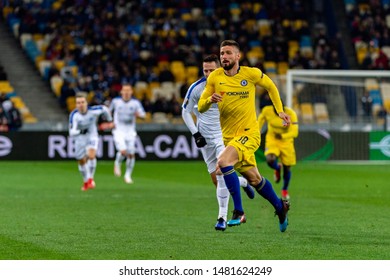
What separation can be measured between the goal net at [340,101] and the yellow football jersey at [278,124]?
11955 millimetres

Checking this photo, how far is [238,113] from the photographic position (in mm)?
12969

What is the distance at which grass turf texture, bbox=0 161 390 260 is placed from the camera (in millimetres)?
11172

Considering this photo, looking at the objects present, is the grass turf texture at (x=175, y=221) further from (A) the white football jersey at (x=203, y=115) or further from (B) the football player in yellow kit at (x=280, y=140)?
(A) the white football jersey at (x=203, y=115)

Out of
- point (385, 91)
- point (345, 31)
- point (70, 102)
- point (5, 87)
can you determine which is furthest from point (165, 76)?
point (345, 31)

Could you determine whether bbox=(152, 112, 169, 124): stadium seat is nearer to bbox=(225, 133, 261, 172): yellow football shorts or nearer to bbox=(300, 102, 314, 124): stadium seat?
bbox=(300, 102, 314, 124): stadium seat

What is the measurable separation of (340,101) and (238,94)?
64.9ft

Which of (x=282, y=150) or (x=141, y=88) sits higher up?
(x=282, y=150)

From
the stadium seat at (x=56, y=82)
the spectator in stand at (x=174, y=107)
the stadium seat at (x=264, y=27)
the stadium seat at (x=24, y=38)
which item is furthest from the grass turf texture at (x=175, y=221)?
the stadium seat at (x=264, y=27)

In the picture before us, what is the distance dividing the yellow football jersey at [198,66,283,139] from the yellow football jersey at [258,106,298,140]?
648 centimetres

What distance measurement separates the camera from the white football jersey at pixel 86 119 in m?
21.9

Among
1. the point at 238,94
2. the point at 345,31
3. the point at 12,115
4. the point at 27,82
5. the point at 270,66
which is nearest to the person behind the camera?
the point at 238,94

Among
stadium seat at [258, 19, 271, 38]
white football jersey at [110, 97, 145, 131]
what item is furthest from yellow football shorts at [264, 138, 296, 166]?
stadium seat at [258, 19, 271, 38]

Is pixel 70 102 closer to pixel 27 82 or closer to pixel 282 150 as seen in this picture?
pixel 27 82
